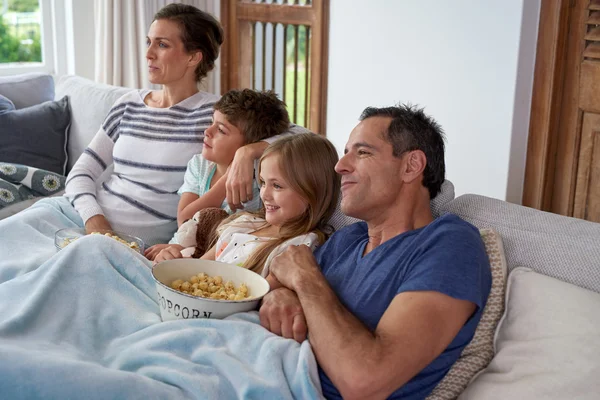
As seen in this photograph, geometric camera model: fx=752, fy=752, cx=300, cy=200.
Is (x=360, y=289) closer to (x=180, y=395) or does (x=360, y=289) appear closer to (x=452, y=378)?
(x=452, y=378)

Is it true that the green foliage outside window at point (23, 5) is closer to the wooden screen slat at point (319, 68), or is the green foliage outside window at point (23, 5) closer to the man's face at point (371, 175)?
the wooden screen slat at point (319, 68)

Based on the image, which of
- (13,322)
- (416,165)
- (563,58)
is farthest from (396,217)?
(563,58)

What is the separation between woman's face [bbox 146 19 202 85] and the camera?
2461mm

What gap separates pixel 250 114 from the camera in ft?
7.16

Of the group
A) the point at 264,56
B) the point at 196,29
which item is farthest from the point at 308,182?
the point at 264,56

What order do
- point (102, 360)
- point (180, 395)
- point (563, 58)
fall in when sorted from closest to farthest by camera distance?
point (180, 395) < point (102, 360) < point (563, 58)

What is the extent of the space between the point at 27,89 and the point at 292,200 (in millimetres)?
1888

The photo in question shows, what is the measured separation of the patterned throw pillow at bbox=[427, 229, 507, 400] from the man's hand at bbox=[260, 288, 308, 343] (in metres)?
0.28

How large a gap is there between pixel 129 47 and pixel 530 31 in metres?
2.03

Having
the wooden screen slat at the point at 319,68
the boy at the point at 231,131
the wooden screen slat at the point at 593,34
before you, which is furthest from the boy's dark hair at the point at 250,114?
the wooden screen slat at the point at 319,68

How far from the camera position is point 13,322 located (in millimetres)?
1441

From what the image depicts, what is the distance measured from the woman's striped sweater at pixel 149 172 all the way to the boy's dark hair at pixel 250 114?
0.25 metres

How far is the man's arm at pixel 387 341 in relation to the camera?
1.30m

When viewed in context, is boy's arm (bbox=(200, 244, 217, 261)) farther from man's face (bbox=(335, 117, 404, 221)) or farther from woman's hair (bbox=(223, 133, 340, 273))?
man's face (bbox=(335, 117, 404, 221))
